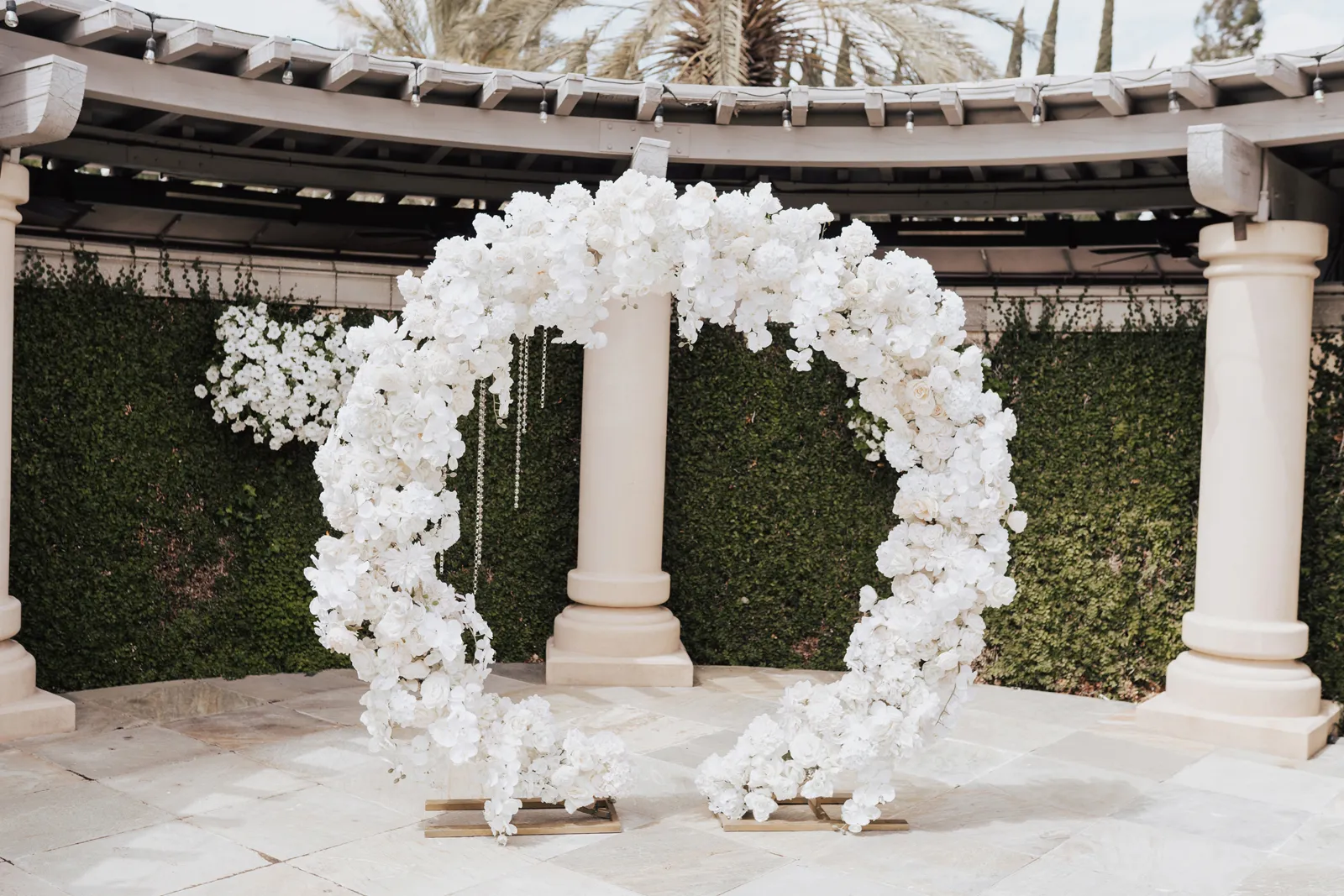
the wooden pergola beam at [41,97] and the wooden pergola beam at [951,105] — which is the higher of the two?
the wooden pergola beam at [951,105]

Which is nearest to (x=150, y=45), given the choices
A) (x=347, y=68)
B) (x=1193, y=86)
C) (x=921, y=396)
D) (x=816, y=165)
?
(x=347, y=68)

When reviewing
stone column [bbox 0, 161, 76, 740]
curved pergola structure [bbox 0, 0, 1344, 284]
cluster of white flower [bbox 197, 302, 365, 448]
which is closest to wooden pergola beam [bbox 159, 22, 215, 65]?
curved pergola structure [bbox 0, 0, 1344, 284]

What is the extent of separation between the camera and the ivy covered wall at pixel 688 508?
652cm

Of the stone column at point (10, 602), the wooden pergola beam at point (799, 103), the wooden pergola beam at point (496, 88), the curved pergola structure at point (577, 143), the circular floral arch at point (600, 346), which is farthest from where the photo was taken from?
the wooden pergola beam at point (799, 103)

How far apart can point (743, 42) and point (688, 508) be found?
6.29 m

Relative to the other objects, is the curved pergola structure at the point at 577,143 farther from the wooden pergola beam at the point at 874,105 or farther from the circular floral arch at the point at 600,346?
the circular floral arch at the point at 600,346

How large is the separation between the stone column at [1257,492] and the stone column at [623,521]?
287 centimetres

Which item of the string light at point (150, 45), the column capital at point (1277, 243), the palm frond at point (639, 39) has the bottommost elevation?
the column capital at point (1277, 243)

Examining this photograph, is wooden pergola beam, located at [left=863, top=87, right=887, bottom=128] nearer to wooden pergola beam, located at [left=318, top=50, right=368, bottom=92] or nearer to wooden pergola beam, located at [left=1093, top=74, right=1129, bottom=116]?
wooden pergola beam, located at [left=1093, top=74, right=1129, bottom=116]

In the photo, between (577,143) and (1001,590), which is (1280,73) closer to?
(1001,590)

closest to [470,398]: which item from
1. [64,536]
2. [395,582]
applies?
[395,582]

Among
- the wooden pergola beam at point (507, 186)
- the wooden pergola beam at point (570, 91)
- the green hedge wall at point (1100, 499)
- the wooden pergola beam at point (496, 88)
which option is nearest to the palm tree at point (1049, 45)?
the wooden pergola beam at point (507, 186)

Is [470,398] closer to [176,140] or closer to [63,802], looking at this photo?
[63,802]

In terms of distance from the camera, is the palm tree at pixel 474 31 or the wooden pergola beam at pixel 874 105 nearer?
the wooden pergola beam at pixel 874 105
